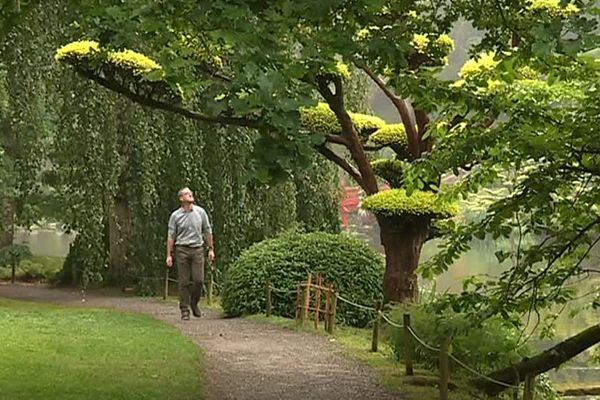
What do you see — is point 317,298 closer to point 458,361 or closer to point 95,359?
point 95,359

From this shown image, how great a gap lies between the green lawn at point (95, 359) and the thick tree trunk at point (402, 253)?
307 cm

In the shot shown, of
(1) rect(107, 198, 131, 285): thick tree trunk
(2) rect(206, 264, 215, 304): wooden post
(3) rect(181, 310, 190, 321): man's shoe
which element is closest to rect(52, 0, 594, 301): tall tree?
(3) rect(181, 310, 190, 321): man's shoe

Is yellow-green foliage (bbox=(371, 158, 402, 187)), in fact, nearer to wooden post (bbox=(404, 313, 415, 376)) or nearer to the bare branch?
the bare branch

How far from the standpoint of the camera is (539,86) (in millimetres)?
6504

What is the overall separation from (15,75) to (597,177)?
9.35 metres

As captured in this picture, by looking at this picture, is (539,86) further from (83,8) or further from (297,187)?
(297,187)

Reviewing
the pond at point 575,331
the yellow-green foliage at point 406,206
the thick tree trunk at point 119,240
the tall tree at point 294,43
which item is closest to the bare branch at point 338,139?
the yellow-green foliage at point 406,206

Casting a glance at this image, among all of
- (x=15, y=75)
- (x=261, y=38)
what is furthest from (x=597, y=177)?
(x=15, y=75)

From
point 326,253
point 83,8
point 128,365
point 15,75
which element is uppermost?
point 15,75

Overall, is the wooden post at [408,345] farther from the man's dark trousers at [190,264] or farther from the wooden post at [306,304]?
the wooden post at [306,304]

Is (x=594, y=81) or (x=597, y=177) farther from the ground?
(x=594, y=81)

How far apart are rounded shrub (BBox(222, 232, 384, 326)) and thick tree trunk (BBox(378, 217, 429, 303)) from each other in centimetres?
113

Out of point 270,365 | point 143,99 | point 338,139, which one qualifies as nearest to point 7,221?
point 143,99

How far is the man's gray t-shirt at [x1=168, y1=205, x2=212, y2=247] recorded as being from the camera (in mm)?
10539
